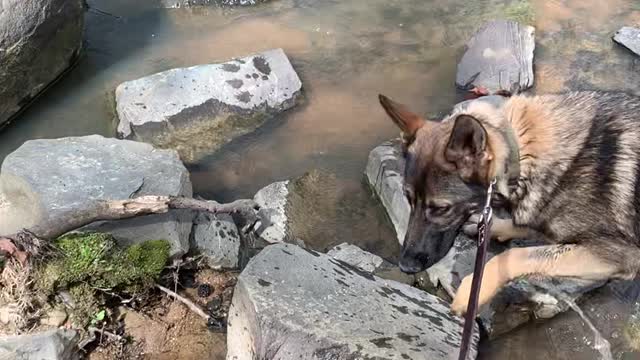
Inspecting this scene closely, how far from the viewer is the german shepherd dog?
158 inches

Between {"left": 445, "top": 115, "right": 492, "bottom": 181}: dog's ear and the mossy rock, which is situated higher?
{"left": 445, "top": 115, "right": 492, "bottom": 181}: dog's ear

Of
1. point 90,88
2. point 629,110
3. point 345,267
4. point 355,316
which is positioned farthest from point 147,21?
point 629,110

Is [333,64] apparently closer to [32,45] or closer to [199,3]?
[199,3]

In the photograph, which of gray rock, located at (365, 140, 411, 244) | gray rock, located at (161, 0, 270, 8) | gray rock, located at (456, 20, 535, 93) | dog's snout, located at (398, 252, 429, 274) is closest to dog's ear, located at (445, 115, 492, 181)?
dog's snout, located at (398, 252, 429, 274)

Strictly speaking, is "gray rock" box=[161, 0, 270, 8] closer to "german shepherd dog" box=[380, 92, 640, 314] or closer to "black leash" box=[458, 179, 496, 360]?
"german shepherd dog" box=[380, 92, 640, 314]

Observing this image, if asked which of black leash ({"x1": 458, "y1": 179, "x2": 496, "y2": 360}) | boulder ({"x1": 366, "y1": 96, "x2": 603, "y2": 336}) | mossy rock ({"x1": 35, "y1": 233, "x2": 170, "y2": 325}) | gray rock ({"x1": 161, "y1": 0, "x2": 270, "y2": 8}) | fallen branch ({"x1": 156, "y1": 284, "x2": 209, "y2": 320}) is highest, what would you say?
black leash ({"x1": 458, "y1": 179, "x2": 496, "y2": 360})

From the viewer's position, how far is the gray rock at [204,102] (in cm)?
711

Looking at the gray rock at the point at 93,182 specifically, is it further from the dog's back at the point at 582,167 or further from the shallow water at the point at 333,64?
the dog's back at the point at 582,167

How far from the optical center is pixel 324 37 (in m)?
8.68

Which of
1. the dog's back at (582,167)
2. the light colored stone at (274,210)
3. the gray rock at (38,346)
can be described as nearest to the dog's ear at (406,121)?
the dog's back at (582,167)

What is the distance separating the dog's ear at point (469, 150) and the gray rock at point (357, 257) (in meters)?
1.91

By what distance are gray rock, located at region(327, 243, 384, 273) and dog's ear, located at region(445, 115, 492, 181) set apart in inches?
75.1

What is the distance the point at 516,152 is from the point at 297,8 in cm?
570

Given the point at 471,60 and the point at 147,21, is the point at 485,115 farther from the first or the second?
the point at 147,21
